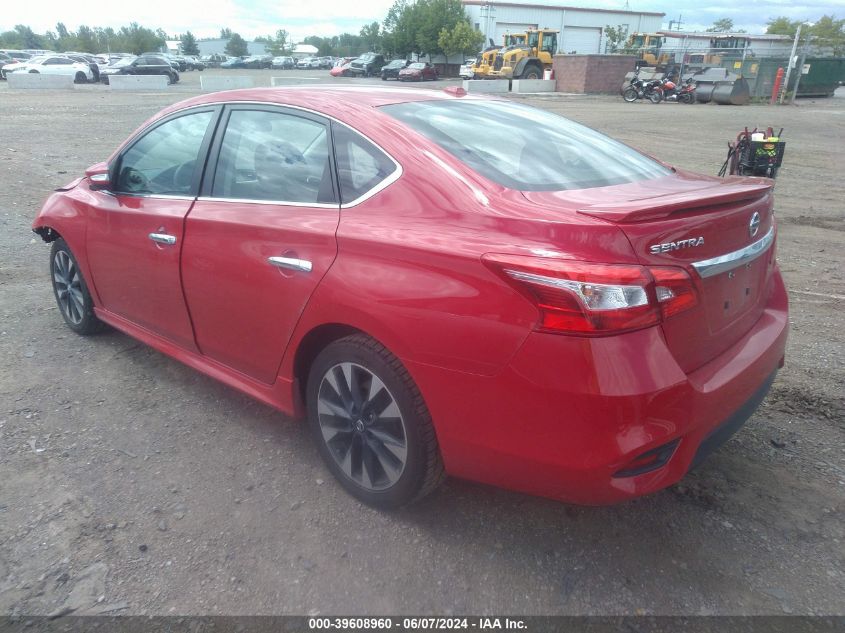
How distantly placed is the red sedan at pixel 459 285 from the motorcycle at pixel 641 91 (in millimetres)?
31088

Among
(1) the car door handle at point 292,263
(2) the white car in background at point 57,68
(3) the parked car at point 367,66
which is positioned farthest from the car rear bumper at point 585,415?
(3) the parked car at point 367,66

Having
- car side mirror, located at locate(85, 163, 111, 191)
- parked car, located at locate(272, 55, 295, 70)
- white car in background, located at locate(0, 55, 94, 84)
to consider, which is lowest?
parked car, located at locate(272, 55, 295, 70)

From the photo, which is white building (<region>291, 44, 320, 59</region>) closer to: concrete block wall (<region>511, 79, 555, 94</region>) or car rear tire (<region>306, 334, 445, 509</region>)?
concrete block wall (<region>511, 79, 555, 94</region>)

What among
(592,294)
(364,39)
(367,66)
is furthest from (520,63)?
(364,39)

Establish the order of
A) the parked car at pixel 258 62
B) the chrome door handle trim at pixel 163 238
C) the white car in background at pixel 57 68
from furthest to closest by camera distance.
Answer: the parked car at pixel 258 62 < the white car in background at pixel 57 68 < the chrome door handle trim at pixel 163 238

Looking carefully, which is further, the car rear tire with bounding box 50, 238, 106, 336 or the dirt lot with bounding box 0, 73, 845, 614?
the car rear tire with bounding box 50, 238, 106, 336

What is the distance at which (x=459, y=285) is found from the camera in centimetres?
212

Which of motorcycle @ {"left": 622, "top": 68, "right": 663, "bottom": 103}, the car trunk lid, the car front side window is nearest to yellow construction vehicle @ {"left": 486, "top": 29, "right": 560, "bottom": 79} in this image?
motorcycle @ {"left": 622, "top": 68, "right": 663, "bottom": 103}

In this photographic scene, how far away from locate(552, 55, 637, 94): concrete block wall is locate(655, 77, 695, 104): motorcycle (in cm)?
712

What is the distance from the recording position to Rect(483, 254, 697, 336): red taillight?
1.93 m

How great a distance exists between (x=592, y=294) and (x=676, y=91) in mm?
32688

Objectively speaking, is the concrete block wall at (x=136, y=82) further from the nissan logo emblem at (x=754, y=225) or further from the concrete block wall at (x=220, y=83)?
the nissan logo emblem at (x=754, y=225)

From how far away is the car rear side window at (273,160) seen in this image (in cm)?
275

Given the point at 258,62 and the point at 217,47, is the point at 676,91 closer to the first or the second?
the point at 258,62
